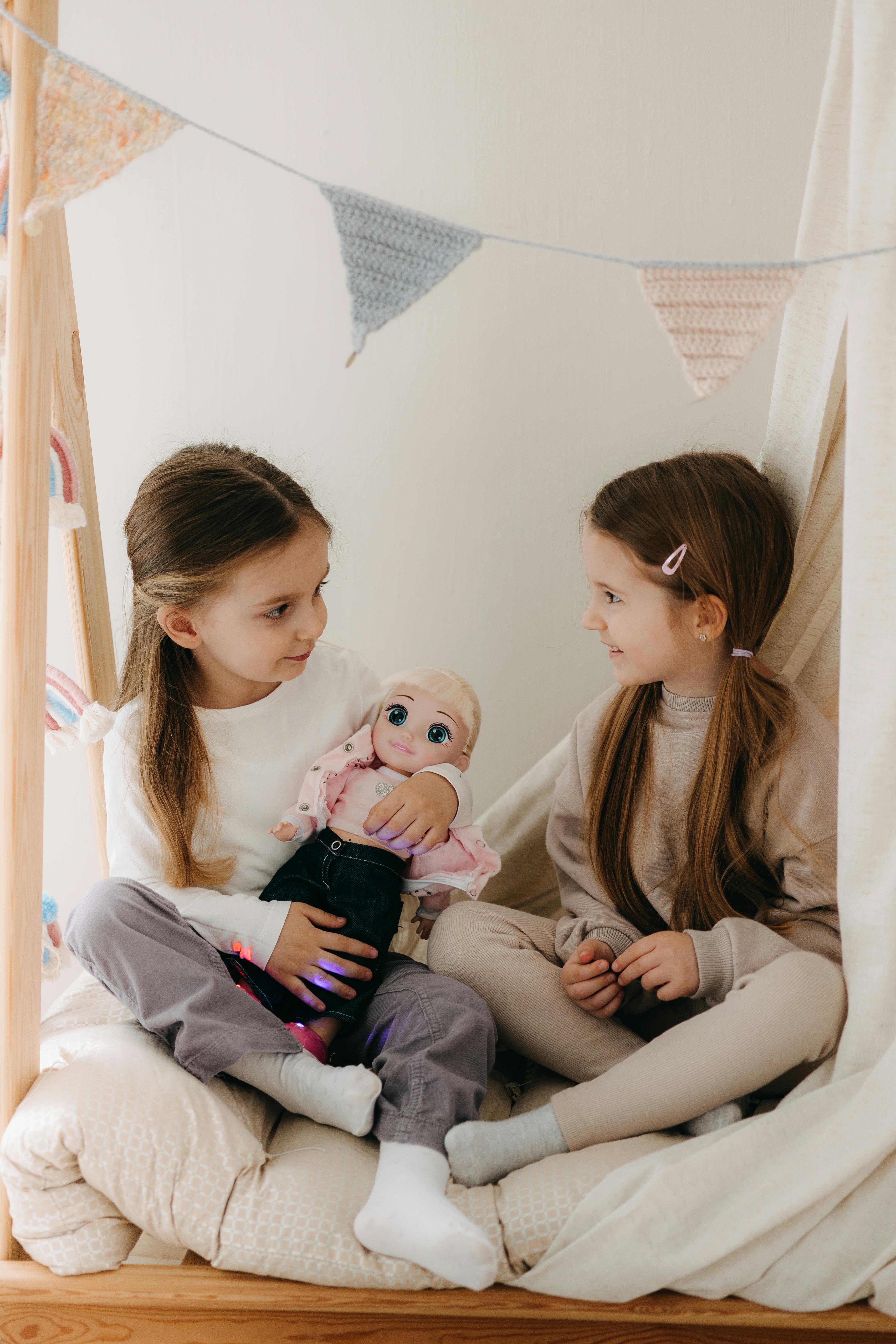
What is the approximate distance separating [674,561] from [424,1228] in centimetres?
75

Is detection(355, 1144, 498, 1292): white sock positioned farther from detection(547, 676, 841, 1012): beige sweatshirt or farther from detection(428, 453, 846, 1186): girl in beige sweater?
detection(547, 676, 841, 1012): beige sweatshirt

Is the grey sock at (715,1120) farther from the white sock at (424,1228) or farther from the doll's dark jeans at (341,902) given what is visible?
the doll's dark jeans at (341,902)

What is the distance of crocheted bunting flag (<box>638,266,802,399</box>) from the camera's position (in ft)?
2.75

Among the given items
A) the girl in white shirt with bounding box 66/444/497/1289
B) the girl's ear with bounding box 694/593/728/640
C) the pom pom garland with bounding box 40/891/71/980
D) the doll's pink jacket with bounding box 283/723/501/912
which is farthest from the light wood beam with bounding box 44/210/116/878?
the girl's ear with bounding box 694/593/728/640

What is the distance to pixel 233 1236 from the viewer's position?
884 mm

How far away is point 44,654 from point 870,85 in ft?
2.92

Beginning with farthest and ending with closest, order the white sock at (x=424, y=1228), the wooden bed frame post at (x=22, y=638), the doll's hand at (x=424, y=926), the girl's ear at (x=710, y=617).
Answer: the doll's hand at (x=424, y=926) < the girl's ear at (x=710, y=617) < the wooden bed frame post at (x=22, y=638) < the white sock at (x=424, y=1228)

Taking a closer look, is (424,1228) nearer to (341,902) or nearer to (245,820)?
(341,902)

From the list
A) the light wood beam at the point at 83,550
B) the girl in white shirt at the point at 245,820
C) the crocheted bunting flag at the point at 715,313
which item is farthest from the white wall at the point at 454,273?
the crocheted bunting flag at the point at 715,313

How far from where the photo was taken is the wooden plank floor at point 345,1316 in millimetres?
875

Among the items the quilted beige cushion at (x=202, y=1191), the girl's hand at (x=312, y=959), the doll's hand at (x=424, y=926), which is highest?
the girl's hand at (x=312, y=959)

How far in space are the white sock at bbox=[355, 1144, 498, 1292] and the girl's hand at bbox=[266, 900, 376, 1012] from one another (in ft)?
0.78

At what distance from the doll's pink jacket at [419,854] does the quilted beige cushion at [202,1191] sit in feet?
1.12

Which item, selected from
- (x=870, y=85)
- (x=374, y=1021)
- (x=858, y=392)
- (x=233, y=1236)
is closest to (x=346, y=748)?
(x=374, y=1021)
